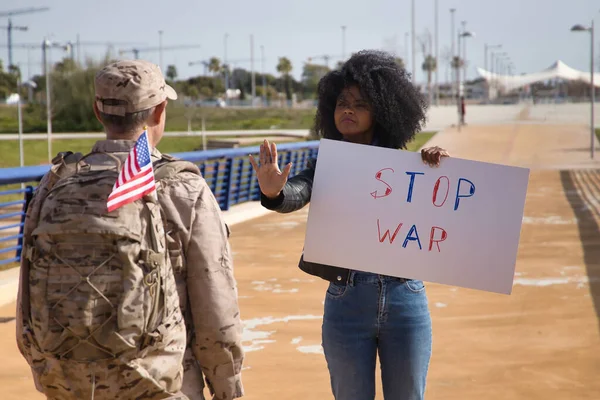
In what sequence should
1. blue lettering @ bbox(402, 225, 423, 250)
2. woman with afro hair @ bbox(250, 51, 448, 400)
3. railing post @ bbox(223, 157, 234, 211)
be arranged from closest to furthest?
woman with afro hair @ bbox(250, 51, 448, 400), blue lettering @ bbox(402, 225, 423, 250), railing post @ bbox(223, 157, 234, 211)

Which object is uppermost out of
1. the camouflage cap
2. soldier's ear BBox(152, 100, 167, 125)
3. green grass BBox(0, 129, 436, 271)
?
the camouflage cap

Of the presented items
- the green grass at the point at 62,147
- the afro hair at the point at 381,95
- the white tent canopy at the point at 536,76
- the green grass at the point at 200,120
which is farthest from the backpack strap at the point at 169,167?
the white tent canopy at the point at 536,76

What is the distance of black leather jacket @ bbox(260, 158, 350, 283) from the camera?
3.23m

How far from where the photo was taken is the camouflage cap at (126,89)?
260 cm

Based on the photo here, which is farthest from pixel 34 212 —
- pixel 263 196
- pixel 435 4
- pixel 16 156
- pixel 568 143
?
pixel 435 4

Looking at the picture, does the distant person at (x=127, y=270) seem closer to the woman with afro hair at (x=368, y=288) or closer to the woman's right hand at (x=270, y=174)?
the woman's right hand at (x=270, y=174)

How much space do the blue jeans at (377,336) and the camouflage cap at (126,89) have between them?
1111mm

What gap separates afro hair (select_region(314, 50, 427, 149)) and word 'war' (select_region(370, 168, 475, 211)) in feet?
0.50

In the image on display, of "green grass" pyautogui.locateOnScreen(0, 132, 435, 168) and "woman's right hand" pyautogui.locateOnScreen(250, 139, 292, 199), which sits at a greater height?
"woman's right hand" pyautogui.locateOnScreen(250, 139, 292, 199)

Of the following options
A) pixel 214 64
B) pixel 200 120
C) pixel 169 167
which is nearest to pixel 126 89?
pixel 169 167

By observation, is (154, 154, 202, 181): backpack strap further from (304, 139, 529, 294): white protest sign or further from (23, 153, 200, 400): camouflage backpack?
(304, 139, 529, 294): white protest sign

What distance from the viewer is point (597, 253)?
1177 cm

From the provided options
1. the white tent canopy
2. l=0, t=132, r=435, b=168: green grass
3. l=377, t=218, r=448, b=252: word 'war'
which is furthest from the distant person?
the white tent canopy

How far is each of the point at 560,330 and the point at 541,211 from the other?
10178 millimetres
